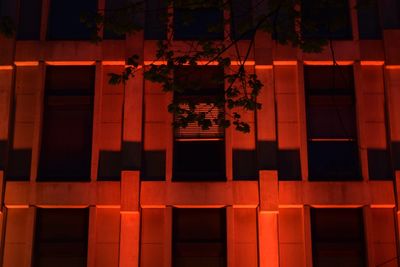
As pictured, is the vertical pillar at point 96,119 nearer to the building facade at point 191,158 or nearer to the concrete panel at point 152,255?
the building facade at point 191,158

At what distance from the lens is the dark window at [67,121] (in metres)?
15.0

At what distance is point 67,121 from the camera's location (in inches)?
599

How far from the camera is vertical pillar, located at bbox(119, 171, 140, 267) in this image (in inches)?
548

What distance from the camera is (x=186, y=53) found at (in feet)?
49.3

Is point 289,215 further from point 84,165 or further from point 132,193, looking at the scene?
point 84,165

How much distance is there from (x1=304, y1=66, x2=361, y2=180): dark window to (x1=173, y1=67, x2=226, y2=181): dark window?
2355mm

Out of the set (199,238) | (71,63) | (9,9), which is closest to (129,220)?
(199,238)

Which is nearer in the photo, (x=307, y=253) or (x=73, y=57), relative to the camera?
(x=307, y=253)

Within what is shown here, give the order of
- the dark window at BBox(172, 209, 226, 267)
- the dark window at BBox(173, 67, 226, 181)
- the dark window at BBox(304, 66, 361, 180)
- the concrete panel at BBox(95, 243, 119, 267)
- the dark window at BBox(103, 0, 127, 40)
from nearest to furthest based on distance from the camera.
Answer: the concrete panel at BBox(95, 243, 119, 267) < the dark window at BBox(172, 209, 226, 267) < the dark window at BBox(173, 67, 226, 181) < the dark window at BBox(304, 66, 361, 180) < the dark window at BBox(103, 0, 127, 40)

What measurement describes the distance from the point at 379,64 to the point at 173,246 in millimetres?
7103

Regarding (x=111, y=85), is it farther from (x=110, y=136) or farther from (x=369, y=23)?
(x=369, y=23)

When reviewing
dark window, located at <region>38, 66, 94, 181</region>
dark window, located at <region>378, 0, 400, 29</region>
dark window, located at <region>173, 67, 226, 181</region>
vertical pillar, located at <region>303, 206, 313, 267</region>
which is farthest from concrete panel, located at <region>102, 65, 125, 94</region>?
dark window, located at <region>378, 0, 400, 29</region>

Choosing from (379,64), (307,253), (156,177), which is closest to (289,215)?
(307,253)

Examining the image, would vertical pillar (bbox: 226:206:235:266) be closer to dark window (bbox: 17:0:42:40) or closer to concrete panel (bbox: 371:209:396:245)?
concrete panel (bbox: 371:209:396:245)
